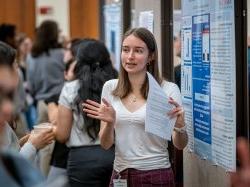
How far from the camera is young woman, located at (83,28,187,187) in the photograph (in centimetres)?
332

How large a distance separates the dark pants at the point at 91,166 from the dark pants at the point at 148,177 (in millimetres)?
696

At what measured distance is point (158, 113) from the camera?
10.8 ft

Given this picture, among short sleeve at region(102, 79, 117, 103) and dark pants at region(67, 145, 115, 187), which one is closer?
short sleeve at region(102, 79, 117, 103)

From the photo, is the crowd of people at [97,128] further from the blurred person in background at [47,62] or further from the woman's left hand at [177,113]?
the blurred person in background at [47,62]

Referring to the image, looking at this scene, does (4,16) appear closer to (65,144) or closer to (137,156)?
(65,144)

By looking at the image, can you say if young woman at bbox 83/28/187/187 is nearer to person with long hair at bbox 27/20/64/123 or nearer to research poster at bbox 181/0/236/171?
research poster at bbox 181/0/236/171

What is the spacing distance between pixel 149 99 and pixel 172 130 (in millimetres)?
231

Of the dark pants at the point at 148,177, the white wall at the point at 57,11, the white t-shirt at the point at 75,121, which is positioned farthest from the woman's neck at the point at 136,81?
the white wall at the point at 57,11

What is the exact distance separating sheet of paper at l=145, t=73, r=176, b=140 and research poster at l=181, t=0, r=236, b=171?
244mm

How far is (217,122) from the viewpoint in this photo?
10.7ft

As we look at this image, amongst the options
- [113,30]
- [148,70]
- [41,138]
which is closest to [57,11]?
[113,30]

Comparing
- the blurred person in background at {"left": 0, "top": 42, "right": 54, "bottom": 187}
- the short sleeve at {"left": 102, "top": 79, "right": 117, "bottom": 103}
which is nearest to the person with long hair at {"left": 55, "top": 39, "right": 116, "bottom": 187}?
the short sleeve at {"left": 102, "top": 79, "right": 117, "bottom": 103}

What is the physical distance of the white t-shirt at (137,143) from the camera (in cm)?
333

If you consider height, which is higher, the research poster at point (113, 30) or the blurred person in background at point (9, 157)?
the research poster at point (113, 30)
